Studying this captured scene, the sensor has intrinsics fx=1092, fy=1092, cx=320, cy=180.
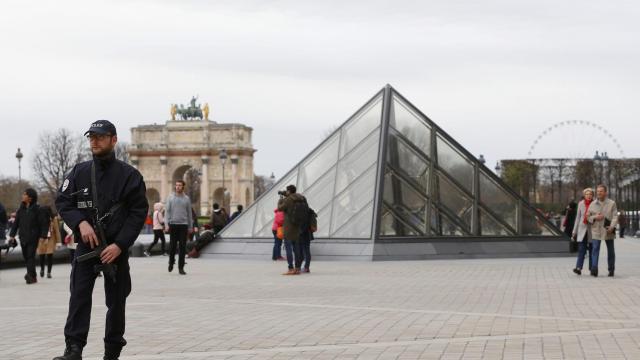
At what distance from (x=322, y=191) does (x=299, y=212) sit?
6.47m

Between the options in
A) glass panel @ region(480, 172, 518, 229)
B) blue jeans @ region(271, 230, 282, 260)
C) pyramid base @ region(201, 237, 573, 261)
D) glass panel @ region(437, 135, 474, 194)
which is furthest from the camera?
glass panel @ region(480, 172, 518, 229)

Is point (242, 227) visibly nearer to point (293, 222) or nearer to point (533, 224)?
point (533, 224)

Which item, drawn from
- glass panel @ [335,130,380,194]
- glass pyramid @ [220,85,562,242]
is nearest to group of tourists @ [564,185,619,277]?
glass pyramid @ [220,85,562,242]

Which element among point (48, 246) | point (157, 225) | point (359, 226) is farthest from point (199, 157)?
point (48, 246)

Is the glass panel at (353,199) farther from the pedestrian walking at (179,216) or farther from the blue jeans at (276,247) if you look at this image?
the pedestrian walking at (179,216)

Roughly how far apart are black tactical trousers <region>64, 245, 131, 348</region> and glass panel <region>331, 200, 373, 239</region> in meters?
16.7

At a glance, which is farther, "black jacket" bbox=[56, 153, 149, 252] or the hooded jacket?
the hooded jacket

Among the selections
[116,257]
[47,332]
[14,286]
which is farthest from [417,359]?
[14,286]

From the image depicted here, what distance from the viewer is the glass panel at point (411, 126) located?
26.0 meters

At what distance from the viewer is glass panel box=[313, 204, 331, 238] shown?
81.9 feet

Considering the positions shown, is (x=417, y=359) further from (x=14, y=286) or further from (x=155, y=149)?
(x=155, y=149)

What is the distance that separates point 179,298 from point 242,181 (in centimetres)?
11495

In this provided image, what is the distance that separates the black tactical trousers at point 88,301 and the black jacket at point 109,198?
15 centimetres

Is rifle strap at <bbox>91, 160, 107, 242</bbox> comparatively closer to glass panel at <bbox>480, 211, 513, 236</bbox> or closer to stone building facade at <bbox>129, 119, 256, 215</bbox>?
glass panel at <bbox>480, 211, 513, 236</bbox>
